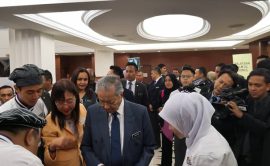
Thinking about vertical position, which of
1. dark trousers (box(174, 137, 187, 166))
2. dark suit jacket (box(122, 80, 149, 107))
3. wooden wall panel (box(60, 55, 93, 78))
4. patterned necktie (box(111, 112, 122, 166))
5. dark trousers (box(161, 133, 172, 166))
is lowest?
dark trousers (box(161, 133, 172, 166))

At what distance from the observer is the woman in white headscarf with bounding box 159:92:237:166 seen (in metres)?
1.67

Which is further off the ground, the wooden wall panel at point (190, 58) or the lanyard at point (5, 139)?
the wooden wall panel at point (190, 58)

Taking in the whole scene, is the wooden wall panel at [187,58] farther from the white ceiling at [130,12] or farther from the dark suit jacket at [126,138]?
the dark suit jacket at [126,138]

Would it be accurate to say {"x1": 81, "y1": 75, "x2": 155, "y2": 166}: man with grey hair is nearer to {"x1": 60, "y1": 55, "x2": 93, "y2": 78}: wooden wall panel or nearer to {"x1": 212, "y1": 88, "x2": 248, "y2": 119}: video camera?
{"x1": 212, "y1": 88, "x2": 248, "y2": 119}: video camera

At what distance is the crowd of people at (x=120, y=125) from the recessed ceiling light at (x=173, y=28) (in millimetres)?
6650

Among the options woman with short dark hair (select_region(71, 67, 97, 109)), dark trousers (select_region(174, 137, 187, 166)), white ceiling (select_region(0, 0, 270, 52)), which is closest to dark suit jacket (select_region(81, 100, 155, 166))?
woman with short dark hair (select_region(71, 67, 97, 109))

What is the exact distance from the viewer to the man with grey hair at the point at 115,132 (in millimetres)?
A: 2252

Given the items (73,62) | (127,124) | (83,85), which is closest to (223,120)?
(127,124)

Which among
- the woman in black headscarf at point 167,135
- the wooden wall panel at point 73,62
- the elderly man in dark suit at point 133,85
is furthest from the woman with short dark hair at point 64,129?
the wooden wall panel at point 73,62

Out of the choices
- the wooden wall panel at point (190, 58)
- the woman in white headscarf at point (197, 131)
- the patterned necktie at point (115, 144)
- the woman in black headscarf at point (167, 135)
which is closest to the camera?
the woman in white headscarf at point (197, 131)

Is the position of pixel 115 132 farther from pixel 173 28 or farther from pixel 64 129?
pixel 173 28

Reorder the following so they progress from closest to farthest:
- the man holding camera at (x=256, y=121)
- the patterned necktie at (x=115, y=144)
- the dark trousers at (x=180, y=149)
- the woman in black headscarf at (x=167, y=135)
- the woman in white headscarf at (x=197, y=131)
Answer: the woman in white headscarf at (x=197, y=131) → the patterned necktie at (x=115, y=144) → the man holding camera at (x=256, y=121) → the dark trousers at (x=180, y=149) → the woman in black headscarf at (x=167, y=135)

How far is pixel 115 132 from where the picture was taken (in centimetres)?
228

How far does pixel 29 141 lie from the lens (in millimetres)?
1267
